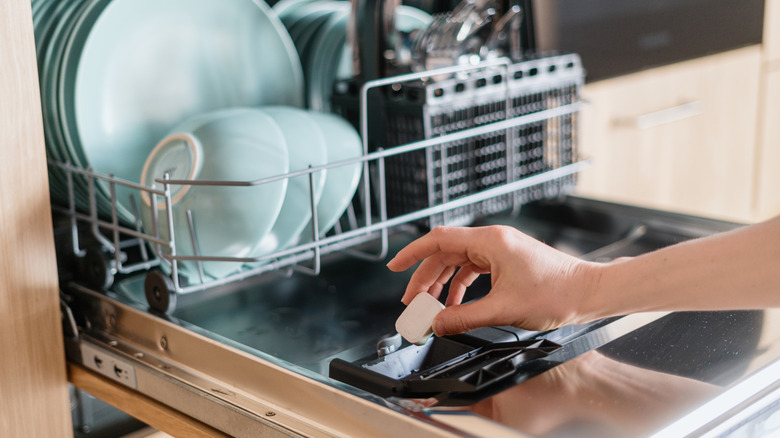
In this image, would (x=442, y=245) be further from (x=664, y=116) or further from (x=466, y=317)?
(x=664, y=116)

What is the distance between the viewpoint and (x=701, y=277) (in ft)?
1.82

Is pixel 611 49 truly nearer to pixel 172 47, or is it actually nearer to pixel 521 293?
pixel 172 47

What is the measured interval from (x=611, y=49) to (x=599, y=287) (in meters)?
0.90

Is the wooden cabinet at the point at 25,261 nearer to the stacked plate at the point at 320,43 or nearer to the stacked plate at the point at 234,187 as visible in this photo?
the stacked plate at the point at 234,187

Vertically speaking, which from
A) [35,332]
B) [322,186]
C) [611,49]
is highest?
[611,49]

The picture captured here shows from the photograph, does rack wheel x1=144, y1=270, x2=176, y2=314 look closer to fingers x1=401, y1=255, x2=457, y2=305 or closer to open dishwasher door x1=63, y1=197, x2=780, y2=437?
open dishwasher door x1=63, y1=197, x2=780, y2=437

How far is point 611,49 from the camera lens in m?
1.38

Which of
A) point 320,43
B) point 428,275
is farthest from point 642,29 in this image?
point 428,275

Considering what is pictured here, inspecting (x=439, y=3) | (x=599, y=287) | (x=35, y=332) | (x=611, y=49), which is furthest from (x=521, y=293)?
(x=611, y=49)

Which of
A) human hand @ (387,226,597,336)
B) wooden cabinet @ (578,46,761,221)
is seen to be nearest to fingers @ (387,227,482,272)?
human hand @ (387,226,597,336)


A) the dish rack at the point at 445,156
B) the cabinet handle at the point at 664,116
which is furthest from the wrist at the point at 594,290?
the cabinet handle at the point at 664,116

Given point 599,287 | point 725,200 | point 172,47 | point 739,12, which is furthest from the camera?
point 725,200

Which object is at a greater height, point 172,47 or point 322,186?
point 172,47

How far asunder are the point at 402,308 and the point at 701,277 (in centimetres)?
35
